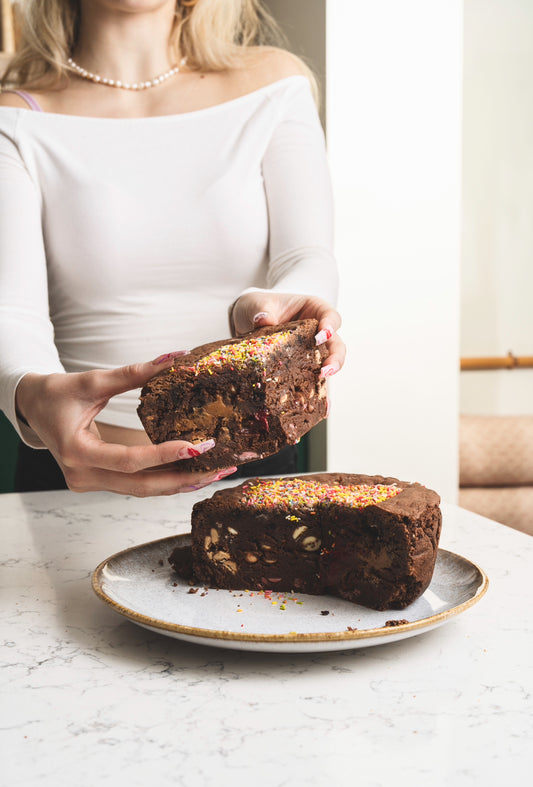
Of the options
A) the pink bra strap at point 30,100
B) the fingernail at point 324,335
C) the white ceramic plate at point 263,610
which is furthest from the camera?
the pink bra strap at point 30,100

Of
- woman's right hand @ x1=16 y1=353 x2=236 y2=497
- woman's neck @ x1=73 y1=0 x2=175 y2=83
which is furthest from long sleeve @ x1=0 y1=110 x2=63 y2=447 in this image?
woman's neck @ x1=73 y1=0 x2=175 y2=83

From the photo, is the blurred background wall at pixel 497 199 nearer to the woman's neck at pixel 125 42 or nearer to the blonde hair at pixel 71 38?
the blonde hair at pixel 71 38

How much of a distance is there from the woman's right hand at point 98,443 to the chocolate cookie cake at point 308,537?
0.24 feet

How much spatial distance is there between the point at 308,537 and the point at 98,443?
11.5 inches

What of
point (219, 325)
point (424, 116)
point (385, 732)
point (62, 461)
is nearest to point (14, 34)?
point (424, 116)

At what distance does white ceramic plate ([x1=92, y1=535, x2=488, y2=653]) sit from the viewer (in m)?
0.76

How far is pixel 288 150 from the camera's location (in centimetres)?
157

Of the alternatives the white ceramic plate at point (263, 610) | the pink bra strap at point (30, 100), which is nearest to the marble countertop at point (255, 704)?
the white ceramic plate at point (263, 610)

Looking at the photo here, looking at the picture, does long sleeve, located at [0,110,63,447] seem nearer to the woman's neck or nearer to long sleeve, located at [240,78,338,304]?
the woman's neck

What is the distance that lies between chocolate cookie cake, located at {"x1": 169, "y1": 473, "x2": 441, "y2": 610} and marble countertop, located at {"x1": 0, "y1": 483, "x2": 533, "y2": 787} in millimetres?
117

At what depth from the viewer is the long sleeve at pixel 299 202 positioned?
141 centimetres

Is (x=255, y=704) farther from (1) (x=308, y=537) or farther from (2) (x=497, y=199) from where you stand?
(2) (x=497, y=199)

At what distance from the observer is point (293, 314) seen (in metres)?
1.22

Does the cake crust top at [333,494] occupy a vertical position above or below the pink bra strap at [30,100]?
below
